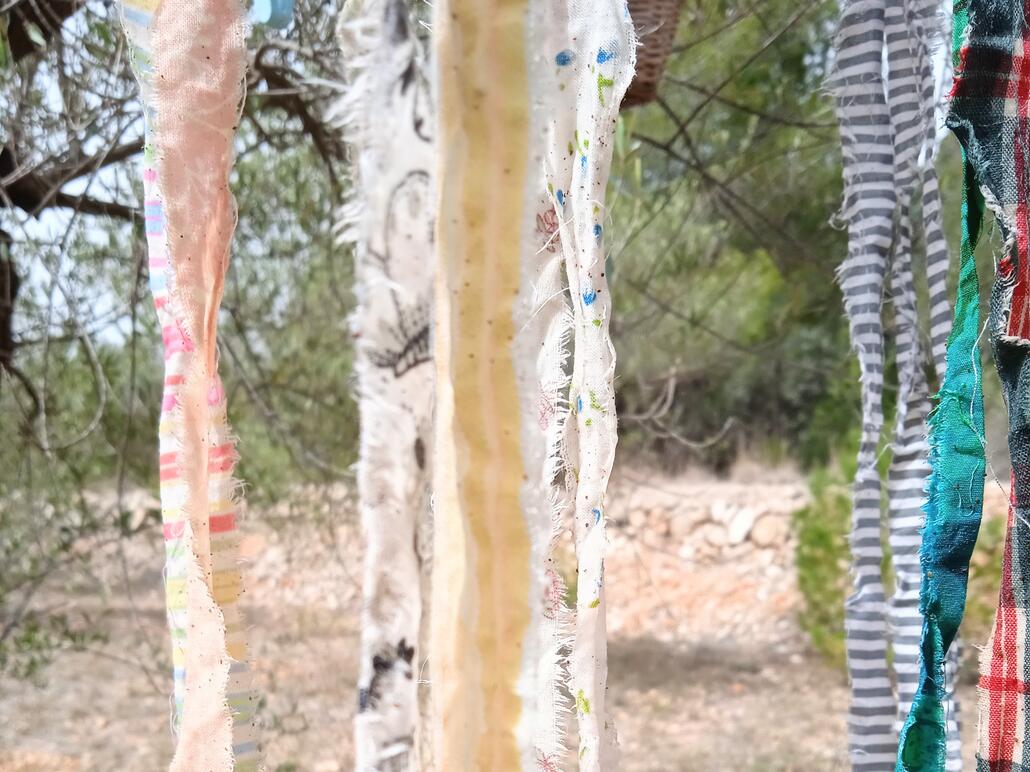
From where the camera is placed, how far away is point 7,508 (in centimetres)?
149

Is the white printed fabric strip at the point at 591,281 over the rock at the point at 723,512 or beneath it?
over

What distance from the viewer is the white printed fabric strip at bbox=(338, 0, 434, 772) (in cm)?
35

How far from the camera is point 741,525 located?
3582 mm

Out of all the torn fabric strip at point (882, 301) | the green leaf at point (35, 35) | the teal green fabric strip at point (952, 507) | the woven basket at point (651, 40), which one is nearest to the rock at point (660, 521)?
the woven basket at point (651, 40)

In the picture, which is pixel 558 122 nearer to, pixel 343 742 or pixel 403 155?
pixel 403 155

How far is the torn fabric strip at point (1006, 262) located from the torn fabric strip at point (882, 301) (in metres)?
0.10

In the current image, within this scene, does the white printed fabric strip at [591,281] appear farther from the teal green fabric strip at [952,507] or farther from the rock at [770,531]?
the rock at [770,531]

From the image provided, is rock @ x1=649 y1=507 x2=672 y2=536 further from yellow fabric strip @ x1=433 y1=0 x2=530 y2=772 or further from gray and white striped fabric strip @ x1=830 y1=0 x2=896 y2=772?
yellow fabric strip @ x1=433 y1=0 x2=530 y2=772

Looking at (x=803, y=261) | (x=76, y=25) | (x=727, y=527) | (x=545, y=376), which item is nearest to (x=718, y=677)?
(x=727, y=527)

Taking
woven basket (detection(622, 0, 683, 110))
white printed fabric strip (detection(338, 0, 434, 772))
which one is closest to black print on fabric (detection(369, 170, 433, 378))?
white printed fabric strip (detection(338, 0, 434, 772))

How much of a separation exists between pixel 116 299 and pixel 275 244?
0.31m

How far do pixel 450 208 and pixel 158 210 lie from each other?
18 cm

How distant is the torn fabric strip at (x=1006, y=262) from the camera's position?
372 mm

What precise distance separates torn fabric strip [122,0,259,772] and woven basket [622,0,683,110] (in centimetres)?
40
